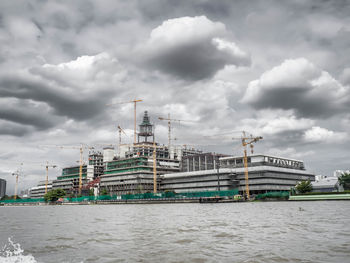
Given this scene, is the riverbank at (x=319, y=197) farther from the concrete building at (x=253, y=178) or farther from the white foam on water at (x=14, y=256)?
the white foam on water at (x=14, y=256)

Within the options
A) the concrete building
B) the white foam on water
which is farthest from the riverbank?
the white foam on water

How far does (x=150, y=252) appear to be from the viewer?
70.0 ft

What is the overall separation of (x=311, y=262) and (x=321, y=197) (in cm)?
11562

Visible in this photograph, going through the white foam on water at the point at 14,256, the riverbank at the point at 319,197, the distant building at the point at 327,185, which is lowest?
the riverbank at the point at 319,197

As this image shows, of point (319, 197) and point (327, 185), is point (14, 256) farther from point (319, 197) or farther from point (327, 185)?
point (327, 185)

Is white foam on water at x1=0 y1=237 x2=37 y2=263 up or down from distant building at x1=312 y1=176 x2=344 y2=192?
down

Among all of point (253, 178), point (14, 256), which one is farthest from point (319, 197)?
point (14, 256)

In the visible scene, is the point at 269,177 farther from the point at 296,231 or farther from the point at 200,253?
the point at 200,253

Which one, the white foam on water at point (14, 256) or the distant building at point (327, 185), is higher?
the distant building at point (327, 185)

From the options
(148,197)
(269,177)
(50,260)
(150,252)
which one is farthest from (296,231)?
(269,177)

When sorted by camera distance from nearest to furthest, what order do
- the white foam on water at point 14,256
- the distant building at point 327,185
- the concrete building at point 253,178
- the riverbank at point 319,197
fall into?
the white foam on water at point 14,256, the riverbank at point 319,197, the distant building at point 327,185, the concrete building at point 253,178

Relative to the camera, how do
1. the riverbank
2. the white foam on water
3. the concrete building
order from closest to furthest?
1. the white foam on water
2. the riverbank
3. the concrete building

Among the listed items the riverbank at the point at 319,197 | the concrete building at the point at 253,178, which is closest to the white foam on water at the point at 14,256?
the riverbank at the point at 319,197

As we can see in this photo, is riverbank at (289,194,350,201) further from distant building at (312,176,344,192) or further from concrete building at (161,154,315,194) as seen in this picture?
distant building at (312,176,344,192)
